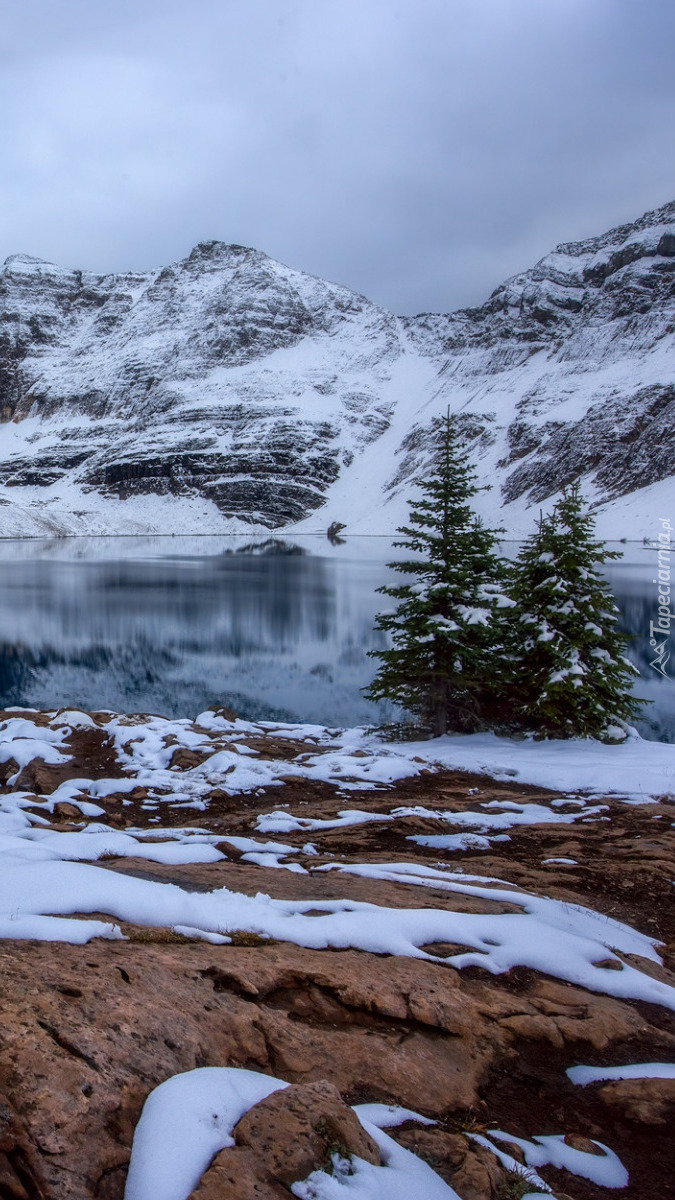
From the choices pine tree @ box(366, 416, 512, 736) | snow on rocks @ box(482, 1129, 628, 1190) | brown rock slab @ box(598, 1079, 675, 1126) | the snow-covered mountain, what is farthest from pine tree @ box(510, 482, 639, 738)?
the snow-covered mountain

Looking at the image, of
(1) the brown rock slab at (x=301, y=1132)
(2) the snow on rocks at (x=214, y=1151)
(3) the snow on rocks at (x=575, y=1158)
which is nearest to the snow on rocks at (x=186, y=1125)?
(2) the snow on rocks at (x=214, y=1151)

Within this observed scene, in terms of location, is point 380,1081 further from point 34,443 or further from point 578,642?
point 34,443

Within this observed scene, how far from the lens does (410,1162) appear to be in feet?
10.2

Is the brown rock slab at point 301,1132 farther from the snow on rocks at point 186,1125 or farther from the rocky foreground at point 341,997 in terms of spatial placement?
the snow on rocks at point 186,1125

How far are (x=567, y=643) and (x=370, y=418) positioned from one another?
160445 mm

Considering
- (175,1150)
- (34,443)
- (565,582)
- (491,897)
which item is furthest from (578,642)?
(34,443)

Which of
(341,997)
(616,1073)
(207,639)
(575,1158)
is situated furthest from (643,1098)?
(207,639)

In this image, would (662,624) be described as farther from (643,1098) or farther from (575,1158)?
(575,1158)

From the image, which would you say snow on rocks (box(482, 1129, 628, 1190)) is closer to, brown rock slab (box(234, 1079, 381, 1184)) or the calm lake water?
brown rock slab (box(234, 1079, 381, 1184))

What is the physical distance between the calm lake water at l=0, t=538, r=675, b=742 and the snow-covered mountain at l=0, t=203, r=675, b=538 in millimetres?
63648

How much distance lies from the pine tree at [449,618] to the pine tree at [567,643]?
2.41 ft

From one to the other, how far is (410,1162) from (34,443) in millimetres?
200801

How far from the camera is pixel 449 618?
689 inches

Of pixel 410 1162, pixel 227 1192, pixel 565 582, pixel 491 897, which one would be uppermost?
pixel 565 582
